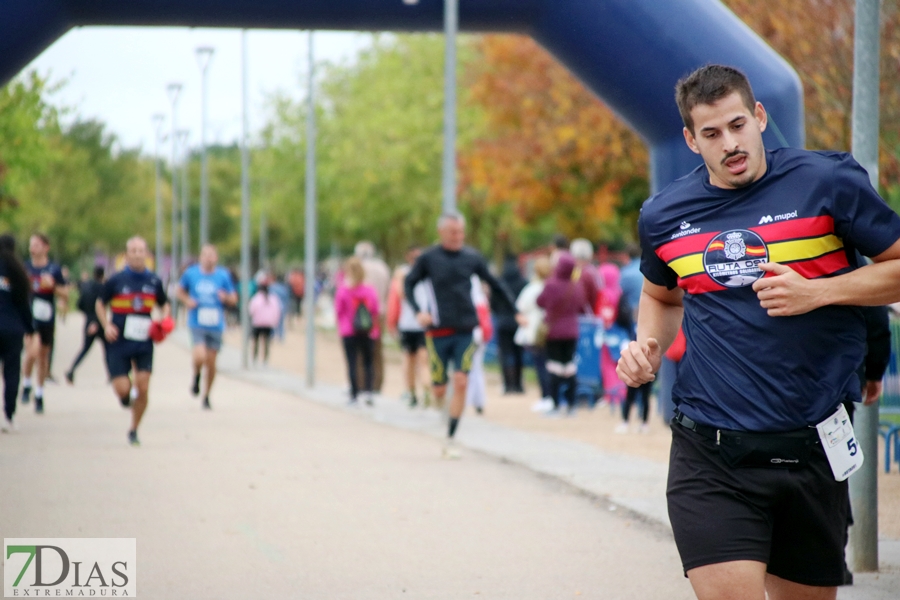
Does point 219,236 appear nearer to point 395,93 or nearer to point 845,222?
point 395,93

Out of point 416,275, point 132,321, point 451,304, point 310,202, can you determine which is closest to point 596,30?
point 451,304

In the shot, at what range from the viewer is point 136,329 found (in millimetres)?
11805

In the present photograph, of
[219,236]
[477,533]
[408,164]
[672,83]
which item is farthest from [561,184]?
[219,236]

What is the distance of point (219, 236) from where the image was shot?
93688 millimetres

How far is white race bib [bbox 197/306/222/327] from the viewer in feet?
53.1

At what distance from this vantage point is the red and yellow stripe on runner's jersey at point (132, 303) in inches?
474

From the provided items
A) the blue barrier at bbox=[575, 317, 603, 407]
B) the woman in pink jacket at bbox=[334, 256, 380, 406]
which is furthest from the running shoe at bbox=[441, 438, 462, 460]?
the blue barrier at bbox=[575, 317, 603, 407]

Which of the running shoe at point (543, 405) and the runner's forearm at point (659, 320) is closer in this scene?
the runner's forearm at point (659, 320)

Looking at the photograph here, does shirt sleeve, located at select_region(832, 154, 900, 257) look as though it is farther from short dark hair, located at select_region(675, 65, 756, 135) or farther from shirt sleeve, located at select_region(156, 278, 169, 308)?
shirt sleeve, located at select_region(156, 278, 169, 308)

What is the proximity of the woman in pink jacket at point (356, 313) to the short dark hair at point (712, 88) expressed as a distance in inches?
496

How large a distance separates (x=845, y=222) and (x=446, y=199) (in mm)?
11323

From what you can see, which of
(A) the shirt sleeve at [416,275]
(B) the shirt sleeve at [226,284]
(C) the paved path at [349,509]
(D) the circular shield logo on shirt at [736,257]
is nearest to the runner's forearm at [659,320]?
(D) the circular shield logo on shirt at [736,257]
